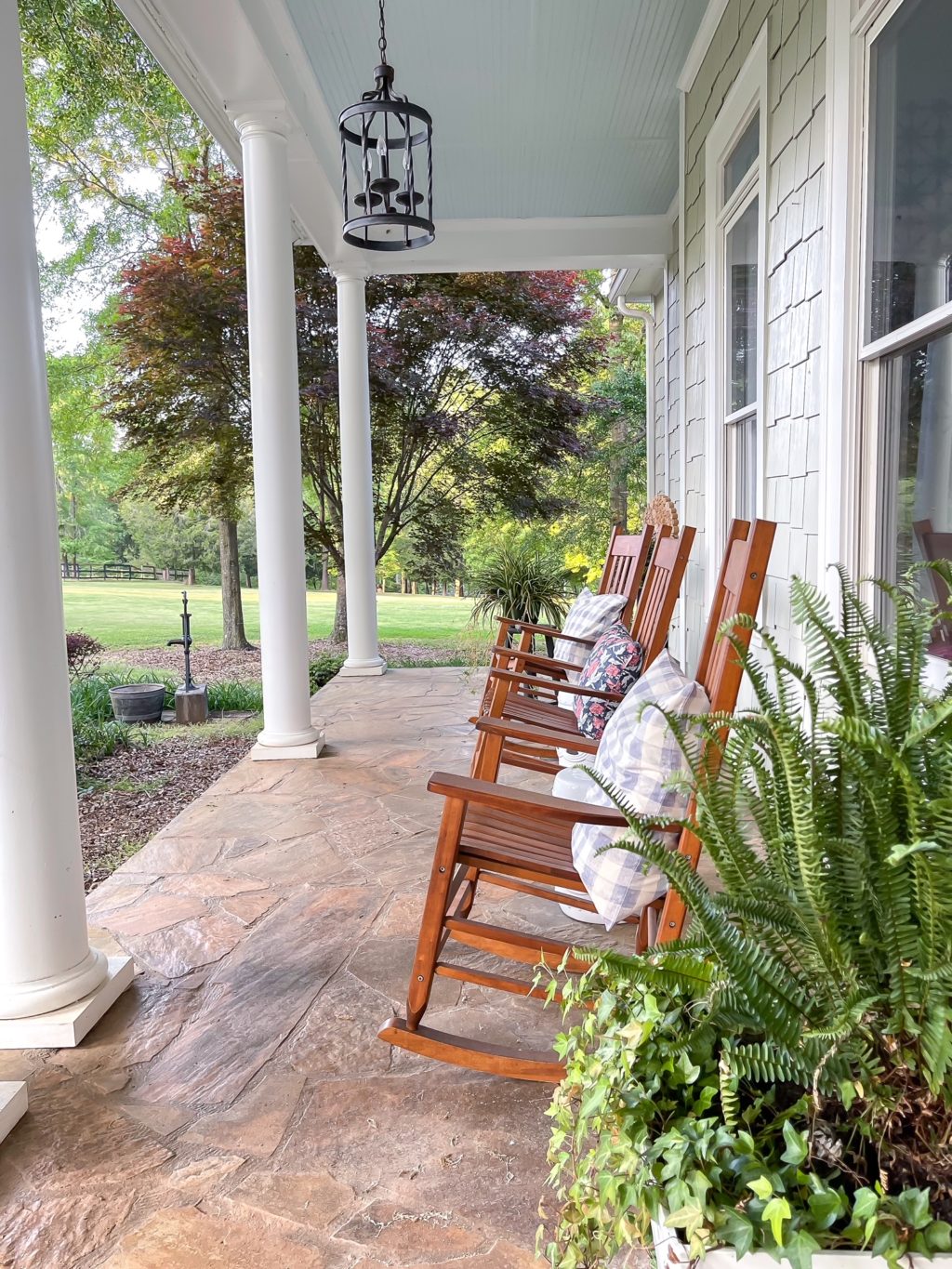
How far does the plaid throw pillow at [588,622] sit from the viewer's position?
371 cm

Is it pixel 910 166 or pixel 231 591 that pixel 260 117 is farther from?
pixel 231 591

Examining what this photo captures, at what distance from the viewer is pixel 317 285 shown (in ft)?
28.0

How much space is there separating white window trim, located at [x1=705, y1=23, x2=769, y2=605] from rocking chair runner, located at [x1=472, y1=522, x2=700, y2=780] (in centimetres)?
46

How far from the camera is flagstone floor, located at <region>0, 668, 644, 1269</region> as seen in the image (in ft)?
4.33

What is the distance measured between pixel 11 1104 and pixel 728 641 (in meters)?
1.47

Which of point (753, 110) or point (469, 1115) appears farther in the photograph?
point (753, 110)

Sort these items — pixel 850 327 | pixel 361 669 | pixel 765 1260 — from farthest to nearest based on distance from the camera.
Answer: pixel 361 669 < pixel 850 327 < pixel 765 1260

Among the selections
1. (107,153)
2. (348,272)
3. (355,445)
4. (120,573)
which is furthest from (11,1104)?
(107,153)

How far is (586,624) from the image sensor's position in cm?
382

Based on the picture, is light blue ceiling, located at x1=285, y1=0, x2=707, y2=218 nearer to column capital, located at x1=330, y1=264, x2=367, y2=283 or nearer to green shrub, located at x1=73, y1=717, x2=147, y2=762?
column capital, located at x1=330, y1=264, x2=367, y2=283

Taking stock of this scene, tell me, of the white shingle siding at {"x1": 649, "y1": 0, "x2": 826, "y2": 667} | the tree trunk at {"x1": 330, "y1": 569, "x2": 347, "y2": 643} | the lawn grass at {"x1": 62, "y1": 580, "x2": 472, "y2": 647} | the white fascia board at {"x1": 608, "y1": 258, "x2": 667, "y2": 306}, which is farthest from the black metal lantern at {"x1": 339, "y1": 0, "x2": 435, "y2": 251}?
the tree trunk at {"x1": 330, "y1": 569, "x2": 347, "y2": 643}

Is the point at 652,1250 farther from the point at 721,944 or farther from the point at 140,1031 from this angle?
the point at 140,1031

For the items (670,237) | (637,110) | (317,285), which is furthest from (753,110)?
(317,285)

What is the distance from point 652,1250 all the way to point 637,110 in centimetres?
487
